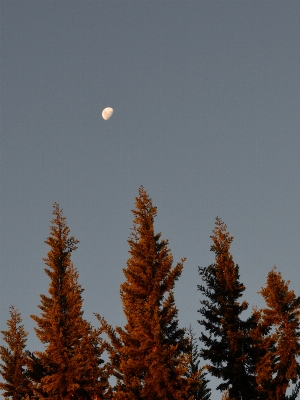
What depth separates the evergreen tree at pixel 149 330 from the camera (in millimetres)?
33188

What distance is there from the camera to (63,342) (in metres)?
41.0

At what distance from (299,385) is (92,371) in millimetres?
16048

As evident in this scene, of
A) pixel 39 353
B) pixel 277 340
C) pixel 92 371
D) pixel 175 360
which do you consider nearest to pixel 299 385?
pixel 277 340

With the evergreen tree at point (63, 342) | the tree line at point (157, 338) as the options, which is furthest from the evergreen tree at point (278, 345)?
the evergreen tree at point (63, 342)

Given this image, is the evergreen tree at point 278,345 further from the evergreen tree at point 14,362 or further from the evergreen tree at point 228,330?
the evergreen tree at point 14,362

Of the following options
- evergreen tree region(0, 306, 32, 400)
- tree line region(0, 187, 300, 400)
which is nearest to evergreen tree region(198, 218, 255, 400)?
tree line region(0, 187, 300, 400)

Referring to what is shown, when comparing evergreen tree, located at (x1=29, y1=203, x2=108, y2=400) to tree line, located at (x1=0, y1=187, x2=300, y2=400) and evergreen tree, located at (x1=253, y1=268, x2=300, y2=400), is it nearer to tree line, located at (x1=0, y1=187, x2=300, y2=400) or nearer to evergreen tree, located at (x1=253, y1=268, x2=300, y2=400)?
tree line, located at (x1=0, y1=187, x2=300, y2=400)

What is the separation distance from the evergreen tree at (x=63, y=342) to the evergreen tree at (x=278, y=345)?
1243 cm

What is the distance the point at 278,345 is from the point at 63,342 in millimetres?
15640

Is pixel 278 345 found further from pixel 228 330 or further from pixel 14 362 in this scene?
pixel 14 362

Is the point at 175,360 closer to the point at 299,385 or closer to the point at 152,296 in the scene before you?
the point at 152,296

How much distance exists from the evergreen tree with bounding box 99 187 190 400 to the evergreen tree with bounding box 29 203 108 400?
9.64 feet

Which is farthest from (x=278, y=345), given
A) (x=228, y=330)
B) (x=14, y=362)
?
(x=14, y=362)

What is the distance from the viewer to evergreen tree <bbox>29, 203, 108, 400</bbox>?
131 feet
